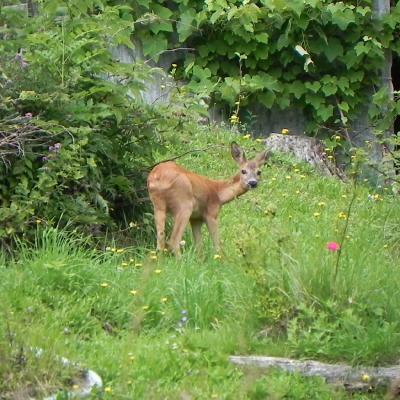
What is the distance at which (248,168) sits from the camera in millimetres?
11828

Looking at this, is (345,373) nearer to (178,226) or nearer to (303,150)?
(178,226)

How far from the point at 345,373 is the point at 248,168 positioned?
4783 mm

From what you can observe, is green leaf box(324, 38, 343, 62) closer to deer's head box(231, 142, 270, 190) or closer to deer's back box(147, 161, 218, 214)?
deer's head box(231, 142, 270, 190)

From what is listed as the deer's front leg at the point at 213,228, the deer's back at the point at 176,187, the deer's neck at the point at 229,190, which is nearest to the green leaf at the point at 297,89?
the deer's neck at the point at 229,190

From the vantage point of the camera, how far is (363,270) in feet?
26.7

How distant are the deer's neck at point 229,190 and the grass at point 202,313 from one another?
1928mm

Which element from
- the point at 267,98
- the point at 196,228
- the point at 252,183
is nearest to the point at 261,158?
the point at 252,183

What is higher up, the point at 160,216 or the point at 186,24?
the point at 186,24

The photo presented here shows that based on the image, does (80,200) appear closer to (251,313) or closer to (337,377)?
(251,313)

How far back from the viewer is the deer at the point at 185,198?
35.0 feet

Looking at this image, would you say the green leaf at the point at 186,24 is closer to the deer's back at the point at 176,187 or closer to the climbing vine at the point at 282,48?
the climbing vine at the point at 282,48

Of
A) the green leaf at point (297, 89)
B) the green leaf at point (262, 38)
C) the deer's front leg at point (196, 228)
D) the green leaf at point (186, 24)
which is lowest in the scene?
the deer's front leg at point (196, 228)

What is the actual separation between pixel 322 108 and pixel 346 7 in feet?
4.62

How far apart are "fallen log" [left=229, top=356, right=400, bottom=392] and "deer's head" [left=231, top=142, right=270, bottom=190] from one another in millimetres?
4540
